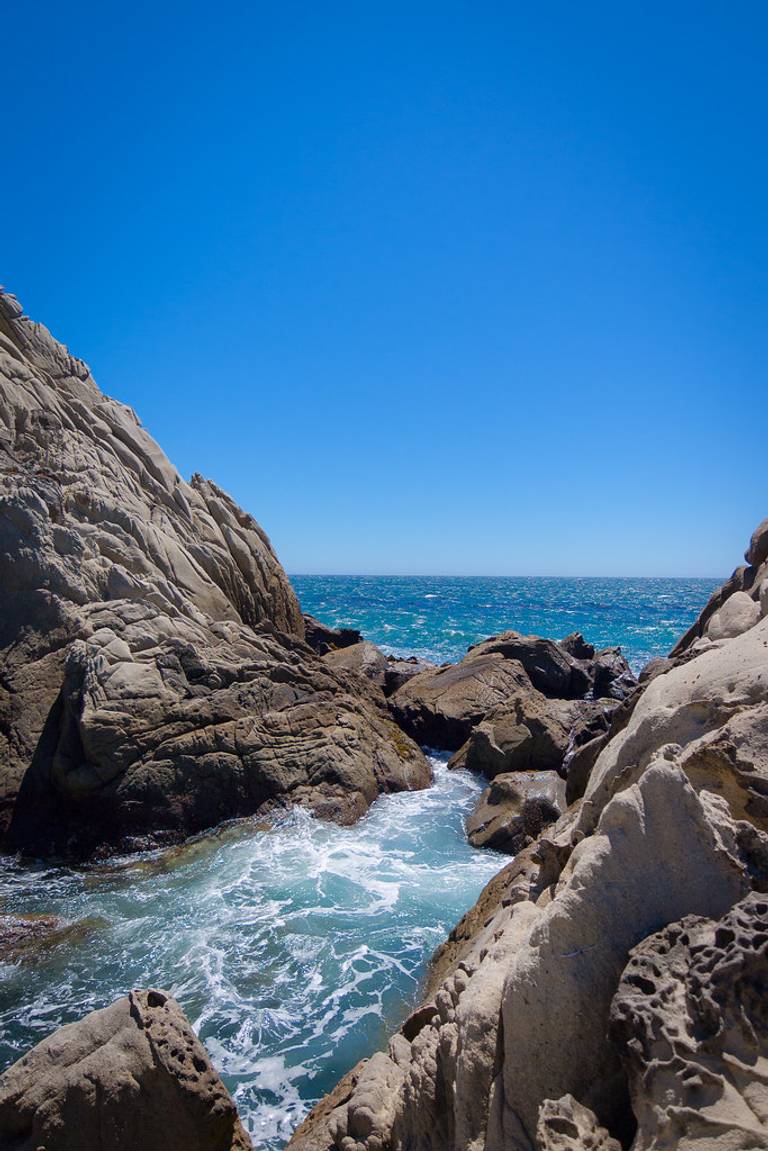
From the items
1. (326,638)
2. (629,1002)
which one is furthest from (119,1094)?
(326,638)

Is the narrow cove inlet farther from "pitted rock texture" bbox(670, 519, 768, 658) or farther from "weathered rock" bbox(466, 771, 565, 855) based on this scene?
"pitted rock texture" bbox(670, 519, 768, 658)

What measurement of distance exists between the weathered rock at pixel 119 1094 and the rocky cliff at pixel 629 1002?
87cm

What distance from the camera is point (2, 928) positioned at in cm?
932

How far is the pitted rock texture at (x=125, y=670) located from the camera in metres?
12.5

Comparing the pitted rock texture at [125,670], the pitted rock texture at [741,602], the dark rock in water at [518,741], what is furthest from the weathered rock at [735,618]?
the pitted rock texture at [125,670]

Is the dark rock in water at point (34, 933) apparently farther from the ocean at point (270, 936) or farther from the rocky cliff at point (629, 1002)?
the rocky cliff at point (629, 1002)

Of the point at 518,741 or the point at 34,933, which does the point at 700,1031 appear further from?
the point at 518,741

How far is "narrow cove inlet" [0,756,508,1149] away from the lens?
735 cm

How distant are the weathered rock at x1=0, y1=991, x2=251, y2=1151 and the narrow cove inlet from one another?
1687 mm

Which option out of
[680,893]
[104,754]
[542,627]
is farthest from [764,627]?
[542,627]

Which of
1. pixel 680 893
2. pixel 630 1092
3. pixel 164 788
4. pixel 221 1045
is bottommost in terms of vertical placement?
pixel 221 1045

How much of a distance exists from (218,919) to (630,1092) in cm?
818

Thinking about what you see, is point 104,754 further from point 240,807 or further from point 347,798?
point 347,798

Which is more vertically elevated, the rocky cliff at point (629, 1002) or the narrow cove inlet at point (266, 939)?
the rocky cliff at point (629, 1002)
